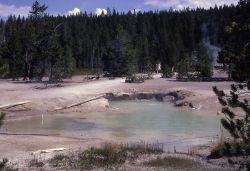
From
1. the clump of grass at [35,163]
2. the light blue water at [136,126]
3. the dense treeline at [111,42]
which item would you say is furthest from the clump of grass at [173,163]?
the dense treeline at [111,42]

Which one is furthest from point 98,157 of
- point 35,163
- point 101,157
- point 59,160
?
point 35,163

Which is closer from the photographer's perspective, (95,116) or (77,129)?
(77,129)

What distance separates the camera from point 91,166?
16.9 m

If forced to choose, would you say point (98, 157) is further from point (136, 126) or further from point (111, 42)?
point (111, 42)

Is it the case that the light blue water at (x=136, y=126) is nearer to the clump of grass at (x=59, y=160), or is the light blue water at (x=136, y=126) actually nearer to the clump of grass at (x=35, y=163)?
the clump of grass at (x=59, y=160)

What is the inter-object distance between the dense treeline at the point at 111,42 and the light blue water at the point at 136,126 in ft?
70.0

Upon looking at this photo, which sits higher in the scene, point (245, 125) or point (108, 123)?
point (245, 125)

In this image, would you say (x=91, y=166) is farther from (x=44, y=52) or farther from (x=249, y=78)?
(x=44, y=52)

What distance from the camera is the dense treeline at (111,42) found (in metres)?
64.3

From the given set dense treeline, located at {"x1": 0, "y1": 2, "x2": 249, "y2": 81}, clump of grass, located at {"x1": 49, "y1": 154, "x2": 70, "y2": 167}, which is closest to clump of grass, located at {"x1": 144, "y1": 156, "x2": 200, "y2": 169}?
clump of grass, located at {"x1": 49, "y1": 154, "x2": 70, "y2": 167}

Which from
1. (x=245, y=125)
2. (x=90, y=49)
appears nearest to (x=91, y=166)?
(x=245, y=125)

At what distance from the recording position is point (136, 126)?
3014 centimetres

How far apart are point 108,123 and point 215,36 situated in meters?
104

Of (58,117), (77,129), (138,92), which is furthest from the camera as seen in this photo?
(138,92)
